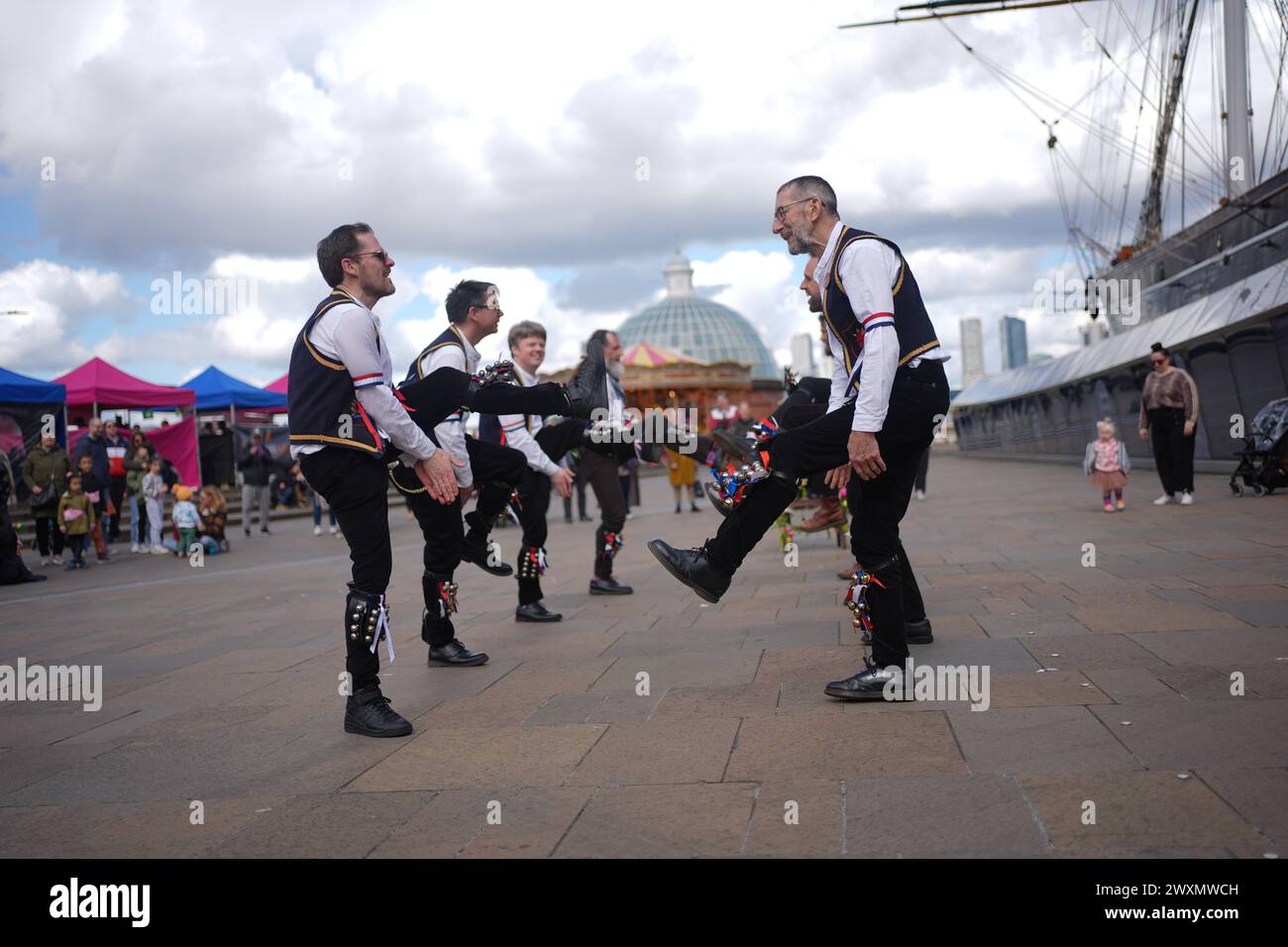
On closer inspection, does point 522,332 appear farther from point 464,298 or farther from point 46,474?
point 46,474

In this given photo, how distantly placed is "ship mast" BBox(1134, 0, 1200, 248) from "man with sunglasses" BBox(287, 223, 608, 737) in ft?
148

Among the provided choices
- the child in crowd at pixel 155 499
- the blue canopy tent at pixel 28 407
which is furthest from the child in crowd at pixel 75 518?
the blue canopy tent at pixel 28 407

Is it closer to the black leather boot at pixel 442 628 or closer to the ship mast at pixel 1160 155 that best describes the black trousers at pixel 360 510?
the black leather boot at pixel 442 628

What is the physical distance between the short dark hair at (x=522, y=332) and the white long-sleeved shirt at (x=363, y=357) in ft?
8.91

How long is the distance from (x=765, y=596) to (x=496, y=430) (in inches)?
89.2

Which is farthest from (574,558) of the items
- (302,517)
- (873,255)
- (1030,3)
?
(1030,3)

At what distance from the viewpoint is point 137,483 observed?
17078mm

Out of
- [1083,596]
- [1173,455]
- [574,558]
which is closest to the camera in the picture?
[1083,596]

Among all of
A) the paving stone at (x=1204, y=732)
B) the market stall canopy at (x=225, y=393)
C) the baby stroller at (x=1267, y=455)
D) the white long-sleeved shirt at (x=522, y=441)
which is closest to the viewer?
the paving stone at (x=1204, y=732)

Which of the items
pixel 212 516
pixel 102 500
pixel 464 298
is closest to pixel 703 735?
pixel 464 298

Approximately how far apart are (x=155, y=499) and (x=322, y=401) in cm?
1405

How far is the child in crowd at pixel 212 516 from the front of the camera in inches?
639

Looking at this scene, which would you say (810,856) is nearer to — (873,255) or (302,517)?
(873,255)
